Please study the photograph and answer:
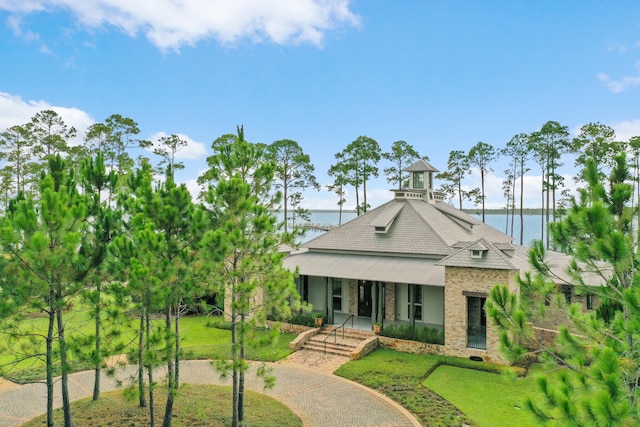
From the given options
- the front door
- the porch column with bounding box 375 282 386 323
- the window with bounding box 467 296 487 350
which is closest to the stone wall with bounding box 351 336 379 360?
the porch column with bounding box 375 282 386 323

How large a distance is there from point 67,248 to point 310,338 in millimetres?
11655

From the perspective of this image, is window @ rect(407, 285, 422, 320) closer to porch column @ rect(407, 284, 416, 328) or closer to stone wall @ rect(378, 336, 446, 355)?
porch column @ rect(407, 284, 416, 328)

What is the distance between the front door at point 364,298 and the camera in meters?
20.3

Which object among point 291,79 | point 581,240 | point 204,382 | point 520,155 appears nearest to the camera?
point 581,240

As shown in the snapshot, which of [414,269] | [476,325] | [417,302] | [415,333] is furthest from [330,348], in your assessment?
[476,325]

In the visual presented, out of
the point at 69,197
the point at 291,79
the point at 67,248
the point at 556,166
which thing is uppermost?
the point at 291,79

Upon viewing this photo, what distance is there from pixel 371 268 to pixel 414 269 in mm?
1928

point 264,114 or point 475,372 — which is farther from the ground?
point 264,114

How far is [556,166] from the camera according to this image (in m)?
36.6

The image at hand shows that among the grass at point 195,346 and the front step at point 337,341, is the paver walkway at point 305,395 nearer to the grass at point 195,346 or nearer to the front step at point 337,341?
the grass at point 195,346

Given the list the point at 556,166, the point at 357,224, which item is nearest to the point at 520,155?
the point at 556,166

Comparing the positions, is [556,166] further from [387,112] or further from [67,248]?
[67,248]

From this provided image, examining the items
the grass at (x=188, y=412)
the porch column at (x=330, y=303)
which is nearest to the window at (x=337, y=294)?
the porch column at (x=330, y=303)

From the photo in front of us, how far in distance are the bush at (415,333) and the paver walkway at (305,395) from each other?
265 cm
